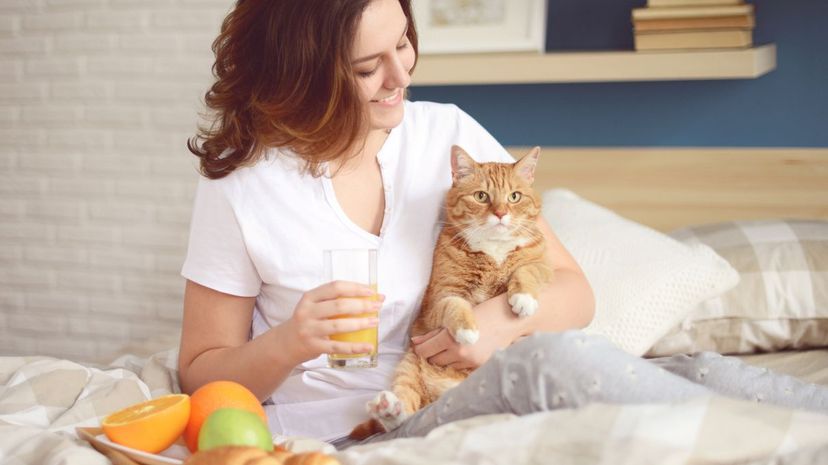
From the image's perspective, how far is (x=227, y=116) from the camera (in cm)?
183

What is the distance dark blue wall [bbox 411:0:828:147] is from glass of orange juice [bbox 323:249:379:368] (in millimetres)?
1675

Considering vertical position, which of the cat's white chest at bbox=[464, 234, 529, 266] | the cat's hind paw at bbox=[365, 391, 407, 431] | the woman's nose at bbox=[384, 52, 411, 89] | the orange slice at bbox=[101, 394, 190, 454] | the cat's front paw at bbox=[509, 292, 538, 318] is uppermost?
the woman's nose at bbox=[384, 52, 411, 89]

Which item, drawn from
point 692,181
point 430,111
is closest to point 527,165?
point 430,111

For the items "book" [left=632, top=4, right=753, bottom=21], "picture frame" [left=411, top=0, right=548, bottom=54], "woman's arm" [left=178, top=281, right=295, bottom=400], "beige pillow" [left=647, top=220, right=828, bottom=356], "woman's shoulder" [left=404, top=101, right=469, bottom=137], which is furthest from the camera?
"picture frame" [left=411, top=0, right=548, bottom=54]

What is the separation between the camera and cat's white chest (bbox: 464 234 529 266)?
6.09 ft

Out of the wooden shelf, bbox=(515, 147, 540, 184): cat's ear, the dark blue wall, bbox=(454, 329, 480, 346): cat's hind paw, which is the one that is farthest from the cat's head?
the dark blue wall

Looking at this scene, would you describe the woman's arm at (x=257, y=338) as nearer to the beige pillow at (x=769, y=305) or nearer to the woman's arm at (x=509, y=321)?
the woman's arm at (x=509, y=321)

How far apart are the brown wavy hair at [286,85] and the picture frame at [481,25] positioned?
3.44 feet

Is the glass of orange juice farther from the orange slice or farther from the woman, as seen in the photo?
the orange slice

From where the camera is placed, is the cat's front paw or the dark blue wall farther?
the dark blue wall

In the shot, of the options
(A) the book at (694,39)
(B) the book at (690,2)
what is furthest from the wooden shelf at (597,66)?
(B) the book at (690,2)

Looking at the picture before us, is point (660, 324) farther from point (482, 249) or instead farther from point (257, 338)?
point (257, 338)

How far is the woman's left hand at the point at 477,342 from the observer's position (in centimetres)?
168

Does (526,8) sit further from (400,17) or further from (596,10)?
(400,17)
